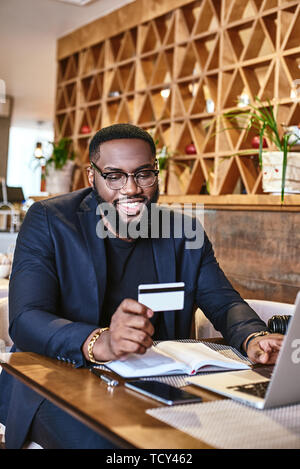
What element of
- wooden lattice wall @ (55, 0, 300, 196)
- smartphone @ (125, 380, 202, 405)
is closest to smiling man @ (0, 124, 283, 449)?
smartphone @ (125, 380, 202, 405)

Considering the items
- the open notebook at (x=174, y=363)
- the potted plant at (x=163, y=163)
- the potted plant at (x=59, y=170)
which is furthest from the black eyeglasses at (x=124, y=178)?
the potted plant at (x=59, y=170)

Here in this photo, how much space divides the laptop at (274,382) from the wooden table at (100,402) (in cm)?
4

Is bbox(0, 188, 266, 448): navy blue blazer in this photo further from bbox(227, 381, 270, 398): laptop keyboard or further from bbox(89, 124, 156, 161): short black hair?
bbox(227, 381, 270, 398): laptop keyboard

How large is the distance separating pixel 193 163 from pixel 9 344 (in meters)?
2.66

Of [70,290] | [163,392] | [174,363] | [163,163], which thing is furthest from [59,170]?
[163,392]

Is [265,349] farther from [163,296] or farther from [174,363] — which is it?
[163,296]

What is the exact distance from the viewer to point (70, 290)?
5.41 ft

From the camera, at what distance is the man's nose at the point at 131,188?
1.67 m

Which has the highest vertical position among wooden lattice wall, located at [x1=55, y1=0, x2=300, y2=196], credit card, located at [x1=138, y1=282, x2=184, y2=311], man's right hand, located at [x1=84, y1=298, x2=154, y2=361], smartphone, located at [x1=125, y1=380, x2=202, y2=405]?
wooden lattice wall, located at [x1=55, y1=0, x2=300, y2=196]

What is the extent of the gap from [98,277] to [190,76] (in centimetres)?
312

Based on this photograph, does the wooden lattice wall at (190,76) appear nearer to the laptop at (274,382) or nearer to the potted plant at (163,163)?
the potted plant at (163,163)

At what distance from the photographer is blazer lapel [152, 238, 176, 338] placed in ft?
5.81

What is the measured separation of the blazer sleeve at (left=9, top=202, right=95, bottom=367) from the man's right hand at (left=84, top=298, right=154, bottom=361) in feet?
0.46

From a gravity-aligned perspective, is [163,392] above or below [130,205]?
below
